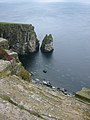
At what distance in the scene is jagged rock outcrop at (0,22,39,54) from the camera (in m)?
165

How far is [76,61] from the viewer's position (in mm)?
135000

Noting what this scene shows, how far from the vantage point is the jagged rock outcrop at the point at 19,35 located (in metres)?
165

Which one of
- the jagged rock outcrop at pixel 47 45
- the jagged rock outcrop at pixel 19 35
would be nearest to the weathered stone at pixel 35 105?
the jagged rock outcrop at pixel 47 45

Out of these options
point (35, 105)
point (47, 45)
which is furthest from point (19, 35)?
point (35, 105)

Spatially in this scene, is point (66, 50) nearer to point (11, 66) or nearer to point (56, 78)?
point (56, 78)

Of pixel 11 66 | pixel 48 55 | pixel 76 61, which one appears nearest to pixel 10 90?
pixel 11 66

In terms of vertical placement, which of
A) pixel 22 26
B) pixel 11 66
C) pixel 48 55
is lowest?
pixel 48 55

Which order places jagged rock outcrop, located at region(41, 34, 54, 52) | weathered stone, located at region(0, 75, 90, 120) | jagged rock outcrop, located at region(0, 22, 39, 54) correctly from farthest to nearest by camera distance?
jagged rock outcrop, located at region(0, 22, 39, 54)
jagged rock outcrop, located at region(41, 34, 54, 52)
weathered stone, located at region(0, 75, 90, 120)

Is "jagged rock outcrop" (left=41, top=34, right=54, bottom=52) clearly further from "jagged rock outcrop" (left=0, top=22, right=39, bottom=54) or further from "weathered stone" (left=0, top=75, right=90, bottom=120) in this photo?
"weathered stone" (left=0, top=75, right=90, bottom=120)

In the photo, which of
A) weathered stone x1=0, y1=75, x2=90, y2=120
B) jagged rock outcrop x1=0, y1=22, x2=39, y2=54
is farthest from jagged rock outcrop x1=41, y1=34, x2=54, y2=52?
weathered stone x1=0, y1=75, x2=90, y2=120

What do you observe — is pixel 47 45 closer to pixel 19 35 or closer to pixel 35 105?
pixel 19 35

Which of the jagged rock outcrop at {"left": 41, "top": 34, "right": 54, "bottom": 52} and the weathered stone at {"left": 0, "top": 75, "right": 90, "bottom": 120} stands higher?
the weathered stone at {"left": 0, "top": 75, "right": 90, "bottom": 120}

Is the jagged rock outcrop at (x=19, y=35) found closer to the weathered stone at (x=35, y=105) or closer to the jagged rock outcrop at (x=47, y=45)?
the jagged rock outcrop at (x=47, y=45)

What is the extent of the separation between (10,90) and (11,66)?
11.7 meters
